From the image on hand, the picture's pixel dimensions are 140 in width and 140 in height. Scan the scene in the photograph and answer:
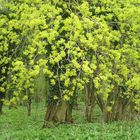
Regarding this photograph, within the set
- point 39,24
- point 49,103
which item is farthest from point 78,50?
point 49,103

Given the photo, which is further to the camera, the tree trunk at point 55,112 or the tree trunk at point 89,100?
the tree trunk at point 89,100

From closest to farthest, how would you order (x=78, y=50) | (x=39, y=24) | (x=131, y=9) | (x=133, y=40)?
(x=78, y=50)
(x=39, y=24)
(x=131, y=9)
(x=133, y=40)

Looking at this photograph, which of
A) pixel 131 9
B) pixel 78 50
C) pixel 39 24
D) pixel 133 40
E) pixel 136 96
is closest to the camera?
pixel 78 50

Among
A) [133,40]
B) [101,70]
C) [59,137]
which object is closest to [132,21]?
[133,40]

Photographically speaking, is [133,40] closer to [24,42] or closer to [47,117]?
[24,42]

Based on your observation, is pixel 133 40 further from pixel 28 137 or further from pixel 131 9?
pixel 28 137

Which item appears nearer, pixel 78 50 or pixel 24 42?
pixel 78 50

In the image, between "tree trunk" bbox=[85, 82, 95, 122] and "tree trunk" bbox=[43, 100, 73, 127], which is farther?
"tree trunk" bbox=[85, 82, 95, 122]

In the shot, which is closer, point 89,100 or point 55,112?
point 55,112

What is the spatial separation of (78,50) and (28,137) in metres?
3.62

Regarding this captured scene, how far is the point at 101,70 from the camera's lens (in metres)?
13.8

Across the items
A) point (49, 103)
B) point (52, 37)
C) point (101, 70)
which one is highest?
point (52, 37)

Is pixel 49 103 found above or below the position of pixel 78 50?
below

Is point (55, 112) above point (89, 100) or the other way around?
the other way around
